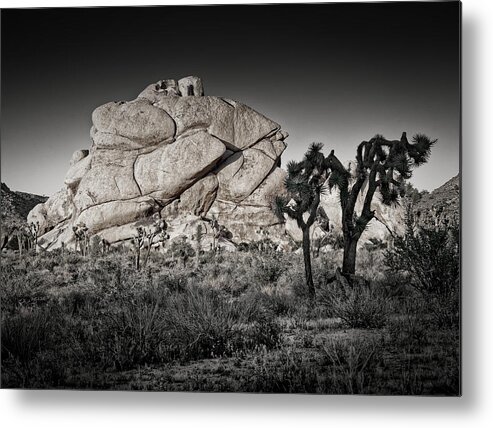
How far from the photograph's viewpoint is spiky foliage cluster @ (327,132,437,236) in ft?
19.5

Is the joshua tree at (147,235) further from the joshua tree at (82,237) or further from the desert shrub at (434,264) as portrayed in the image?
the desert shrub at (434,264)

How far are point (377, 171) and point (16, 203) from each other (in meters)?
2.77

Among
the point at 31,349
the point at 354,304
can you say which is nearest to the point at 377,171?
the point at 354,304

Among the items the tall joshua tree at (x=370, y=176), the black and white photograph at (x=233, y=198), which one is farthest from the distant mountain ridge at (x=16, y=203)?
the tall joshua tree at (x=370, y=176)

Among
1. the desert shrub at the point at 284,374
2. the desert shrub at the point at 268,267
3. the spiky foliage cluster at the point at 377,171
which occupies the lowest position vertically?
the desert shrub at the point at 284,374

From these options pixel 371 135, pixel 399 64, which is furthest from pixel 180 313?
pixel 399 64

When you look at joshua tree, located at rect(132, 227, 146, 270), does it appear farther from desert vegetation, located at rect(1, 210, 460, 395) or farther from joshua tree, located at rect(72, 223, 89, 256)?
joshua tree, located at rect(72, 223, 89, 256)

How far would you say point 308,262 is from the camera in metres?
6.05

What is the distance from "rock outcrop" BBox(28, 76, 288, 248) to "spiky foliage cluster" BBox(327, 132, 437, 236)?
A: 1.62 feet

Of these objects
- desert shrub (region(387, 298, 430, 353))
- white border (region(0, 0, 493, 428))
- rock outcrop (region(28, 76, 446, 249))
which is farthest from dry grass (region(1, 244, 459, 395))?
rock outcrop (region(28, 76, 446, 249))

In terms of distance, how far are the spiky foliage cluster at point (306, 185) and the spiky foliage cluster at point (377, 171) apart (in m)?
0.08

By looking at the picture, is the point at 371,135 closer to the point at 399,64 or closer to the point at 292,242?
the point at 399,64

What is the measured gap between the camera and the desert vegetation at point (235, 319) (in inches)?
232

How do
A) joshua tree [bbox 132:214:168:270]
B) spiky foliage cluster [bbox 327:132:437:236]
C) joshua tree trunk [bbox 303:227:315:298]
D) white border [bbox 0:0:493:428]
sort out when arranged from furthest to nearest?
1. joshua tree [bbox 132:214:168:270]
2. joshua tree trunk [bbox 303:227:315:298]
3. spiky foliage cluster [bbox 327:132:437:236]
4. white border [bbox 0:0:493:428]
